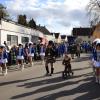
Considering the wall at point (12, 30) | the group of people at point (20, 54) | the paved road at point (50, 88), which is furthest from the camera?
the wall at point (12, 30)

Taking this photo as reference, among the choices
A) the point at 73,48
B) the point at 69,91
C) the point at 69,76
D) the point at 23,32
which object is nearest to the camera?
the point at 69,91

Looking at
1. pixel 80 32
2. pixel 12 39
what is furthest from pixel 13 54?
pixel 80 32

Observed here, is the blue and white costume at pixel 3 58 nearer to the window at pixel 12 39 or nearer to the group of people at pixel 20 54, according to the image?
the group of people at pixel 20 54

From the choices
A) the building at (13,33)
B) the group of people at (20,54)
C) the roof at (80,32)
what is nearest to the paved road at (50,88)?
the group of people at (20,54)

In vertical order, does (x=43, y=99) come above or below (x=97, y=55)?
below

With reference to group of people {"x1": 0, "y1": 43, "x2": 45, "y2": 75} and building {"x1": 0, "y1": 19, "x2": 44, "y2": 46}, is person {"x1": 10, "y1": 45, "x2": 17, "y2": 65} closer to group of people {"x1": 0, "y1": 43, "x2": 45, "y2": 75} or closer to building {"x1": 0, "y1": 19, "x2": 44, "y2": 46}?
group of people {"x1": 0, "y1": 43, "x2": 45, "y2": 75}

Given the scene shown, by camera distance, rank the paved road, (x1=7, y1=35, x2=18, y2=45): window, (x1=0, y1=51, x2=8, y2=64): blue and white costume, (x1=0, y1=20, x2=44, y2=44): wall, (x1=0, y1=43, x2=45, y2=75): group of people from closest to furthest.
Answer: the paved road
(x1=0, y1=51, x2=8, y2=64): blue and white costume
(x1=0, y1=43, x2=45, y2=75): group of people
(x1=0, y1=20, x2=44, y2=44): wall
(x1=7, y1=35, x2=18, y2=45): window

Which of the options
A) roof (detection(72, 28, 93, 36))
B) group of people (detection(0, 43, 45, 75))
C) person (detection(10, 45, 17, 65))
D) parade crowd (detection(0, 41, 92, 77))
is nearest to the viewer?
parade crowd (detection(0, 41, 92, 77))

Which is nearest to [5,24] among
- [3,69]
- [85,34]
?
[3,69]

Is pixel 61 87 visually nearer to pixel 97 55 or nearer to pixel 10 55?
pixel 97 55

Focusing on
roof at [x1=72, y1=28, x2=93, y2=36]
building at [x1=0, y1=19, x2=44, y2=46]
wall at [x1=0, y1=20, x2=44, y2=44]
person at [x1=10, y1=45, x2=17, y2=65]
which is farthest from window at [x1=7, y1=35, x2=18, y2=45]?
roof at [x1=72, y1=28, x2=93, y2=36]

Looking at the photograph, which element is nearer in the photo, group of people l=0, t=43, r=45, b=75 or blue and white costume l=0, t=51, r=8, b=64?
blue and white costume l=0, t=51, r=8, b=64

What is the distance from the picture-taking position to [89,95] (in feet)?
47.2

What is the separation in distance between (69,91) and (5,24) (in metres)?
24.7
